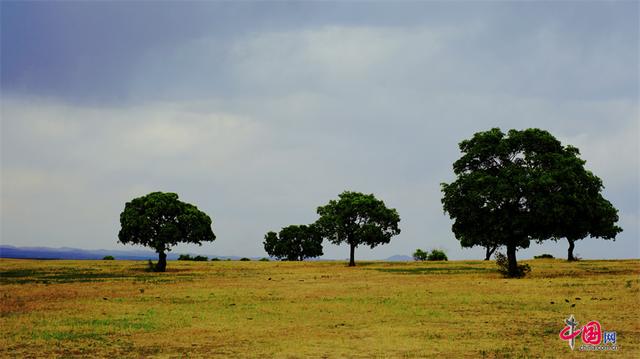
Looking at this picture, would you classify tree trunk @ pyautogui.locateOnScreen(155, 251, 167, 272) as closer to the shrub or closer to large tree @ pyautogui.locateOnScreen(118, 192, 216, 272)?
large tree @ pyautogui.locateOnScreen(118, 192, 216, 272)

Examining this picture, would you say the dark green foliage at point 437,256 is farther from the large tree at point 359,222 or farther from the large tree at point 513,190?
the large tree at point 513,190

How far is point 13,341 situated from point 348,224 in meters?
63.2

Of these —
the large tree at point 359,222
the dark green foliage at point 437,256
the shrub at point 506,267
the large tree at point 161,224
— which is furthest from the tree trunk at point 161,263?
the dark green foliage at point 437,256

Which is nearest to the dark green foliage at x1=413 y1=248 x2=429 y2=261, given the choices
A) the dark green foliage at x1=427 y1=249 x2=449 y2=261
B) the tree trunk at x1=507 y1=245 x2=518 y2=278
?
the dark green foliage at x1=427 y1=249 x2=449 y2=261

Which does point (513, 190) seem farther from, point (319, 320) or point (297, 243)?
point (297, 243)

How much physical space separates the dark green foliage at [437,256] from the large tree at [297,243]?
3093cm

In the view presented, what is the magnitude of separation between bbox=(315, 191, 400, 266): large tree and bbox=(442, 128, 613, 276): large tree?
1097 inches

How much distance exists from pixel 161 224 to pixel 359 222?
29.0 m

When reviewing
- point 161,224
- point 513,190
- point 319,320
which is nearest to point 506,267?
point 513,190

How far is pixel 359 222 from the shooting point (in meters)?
81.8

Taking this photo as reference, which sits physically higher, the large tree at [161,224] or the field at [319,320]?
the large tree at [161,224]

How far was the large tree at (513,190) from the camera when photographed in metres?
47.8

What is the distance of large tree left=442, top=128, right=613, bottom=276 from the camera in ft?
157

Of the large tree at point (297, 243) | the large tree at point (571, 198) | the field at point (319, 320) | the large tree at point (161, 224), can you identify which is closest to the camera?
the field at point (319, 320)
